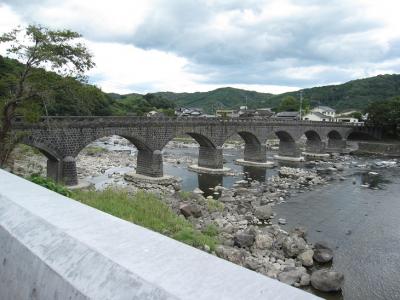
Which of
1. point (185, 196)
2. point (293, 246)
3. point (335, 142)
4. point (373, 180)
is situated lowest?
point (373, 180)

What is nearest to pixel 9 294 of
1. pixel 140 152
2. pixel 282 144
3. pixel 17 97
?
pixel 17 97

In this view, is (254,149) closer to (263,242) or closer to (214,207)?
(214,207)

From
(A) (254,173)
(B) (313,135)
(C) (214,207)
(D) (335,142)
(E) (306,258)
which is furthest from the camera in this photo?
(D) (335,142)

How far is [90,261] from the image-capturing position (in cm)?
188

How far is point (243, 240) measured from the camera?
1491cm

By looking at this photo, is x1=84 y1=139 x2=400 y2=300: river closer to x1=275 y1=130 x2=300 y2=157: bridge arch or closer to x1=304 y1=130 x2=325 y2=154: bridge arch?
x1=275 y1=130 x2=300 y2=157: bridge arch

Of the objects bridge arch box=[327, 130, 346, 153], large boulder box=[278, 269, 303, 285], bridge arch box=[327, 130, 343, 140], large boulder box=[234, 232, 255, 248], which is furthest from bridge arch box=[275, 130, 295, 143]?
large boulder box=[278, 269, 303, 285]

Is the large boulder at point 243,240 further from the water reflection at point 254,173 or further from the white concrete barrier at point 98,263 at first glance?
the water reflection at point 254,173

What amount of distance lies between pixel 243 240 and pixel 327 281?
364cm

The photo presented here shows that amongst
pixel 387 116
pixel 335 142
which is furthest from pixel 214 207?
pixel 387 116

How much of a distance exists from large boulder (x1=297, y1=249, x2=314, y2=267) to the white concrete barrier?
13.1 metres

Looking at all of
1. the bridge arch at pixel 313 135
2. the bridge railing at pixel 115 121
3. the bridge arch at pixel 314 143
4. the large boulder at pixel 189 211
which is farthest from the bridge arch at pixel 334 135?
the large boulder at pixel 189 211

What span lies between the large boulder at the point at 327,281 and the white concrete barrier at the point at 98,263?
1166cm

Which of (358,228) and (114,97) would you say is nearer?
(358,228)
